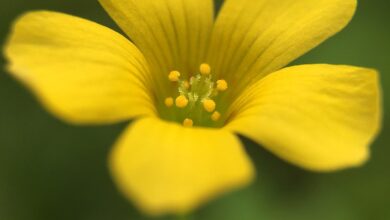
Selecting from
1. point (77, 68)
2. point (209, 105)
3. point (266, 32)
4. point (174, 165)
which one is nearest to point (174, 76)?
point (209, 105)

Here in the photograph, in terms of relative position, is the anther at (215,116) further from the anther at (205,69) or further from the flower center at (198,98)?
the anther at (205,69)

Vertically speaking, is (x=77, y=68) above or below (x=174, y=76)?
above

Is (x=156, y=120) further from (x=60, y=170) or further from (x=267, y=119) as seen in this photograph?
(x=60, y=170)

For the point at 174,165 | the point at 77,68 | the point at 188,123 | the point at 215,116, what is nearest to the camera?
the point at 174,165

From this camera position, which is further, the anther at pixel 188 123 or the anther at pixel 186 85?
the anther at pixel 186 85

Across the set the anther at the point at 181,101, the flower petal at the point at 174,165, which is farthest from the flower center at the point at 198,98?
the flower petal at the point at 174,165

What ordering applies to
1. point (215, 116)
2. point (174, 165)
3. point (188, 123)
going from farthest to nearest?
point (215, 116), point (188, 123), point (174, 165)

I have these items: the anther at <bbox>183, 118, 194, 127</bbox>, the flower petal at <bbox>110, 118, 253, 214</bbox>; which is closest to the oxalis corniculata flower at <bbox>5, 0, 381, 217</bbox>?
the flower petal at <bbox>110, 118, 253, 214</bbox>

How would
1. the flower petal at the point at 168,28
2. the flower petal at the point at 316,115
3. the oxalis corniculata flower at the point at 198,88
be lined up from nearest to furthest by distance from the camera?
the oxalis corniculata flower at the point at 198,88
the flower petal at the point at 316,115
the flower petal at the point at 168,28

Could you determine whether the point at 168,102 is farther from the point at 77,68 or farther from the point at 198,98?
the point at 77,68
